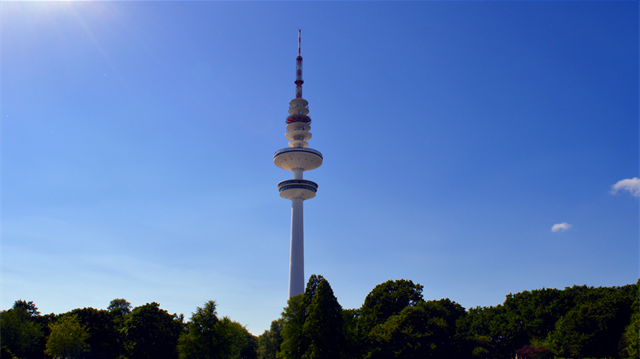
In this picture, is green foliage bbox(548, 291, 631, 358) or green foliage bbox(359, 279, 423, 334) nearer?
green foliage bbox(548, 291, 631, 358)

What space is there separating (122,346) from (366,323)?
4803 centimetres

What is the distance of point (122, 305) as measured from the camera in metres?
176

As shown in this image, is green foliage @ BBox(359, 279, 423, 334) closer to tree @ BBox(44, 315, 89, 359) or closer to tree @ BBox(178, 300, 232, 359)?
tree @ BBox(178, 300, 232, 359)

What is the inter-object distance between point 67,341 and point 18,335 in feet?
35.2

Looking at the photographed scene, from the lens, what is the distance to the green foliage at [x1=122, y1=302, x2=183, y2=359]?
3211 inches

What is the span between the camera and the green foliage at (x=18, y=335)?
78375 millimetres

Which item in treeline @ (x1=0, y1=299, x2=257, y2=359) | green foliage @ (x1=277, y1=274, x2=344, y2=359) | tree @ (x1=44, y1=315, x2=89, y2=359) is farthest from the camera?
treeline @ (x1=0, y1=299, x2=257, y2=359)

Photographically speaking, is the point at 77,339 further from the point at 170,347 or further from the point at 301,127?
the point at 301,127

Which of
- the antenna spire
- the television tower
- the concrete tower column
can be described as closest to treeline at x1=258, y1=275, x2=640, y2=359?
the concrete tower column

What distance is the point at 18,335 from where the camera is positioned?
79500mm

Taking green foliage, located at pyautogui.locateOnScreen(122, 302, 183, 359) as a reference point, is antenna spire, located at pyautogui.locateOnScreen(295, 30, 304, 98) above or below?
above

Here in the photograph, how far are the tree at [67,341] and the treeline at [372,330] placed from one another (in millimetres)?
165

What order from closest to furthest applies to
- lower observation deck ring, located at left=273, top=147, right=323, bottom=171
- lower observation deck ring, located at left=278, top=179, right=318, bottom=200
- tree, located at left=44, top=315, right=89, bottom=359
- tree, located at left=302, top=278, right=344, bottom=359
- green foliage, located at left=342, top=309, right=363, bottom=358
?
tree, located at left=302, top=278, right=344, bottom=359 < green foliage, located at left=342, top=309, right=363, bottom=358 < tree, located at left=44, top=315, right=89, bottom=359 < lower observation deck ring, located at left=278, top=179, right=318, bottom=200 < lower observation deck ring, located at left=273, top=147, right=323, bottom=171

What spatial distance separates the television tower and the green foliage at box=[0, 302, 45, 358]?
172 feet
